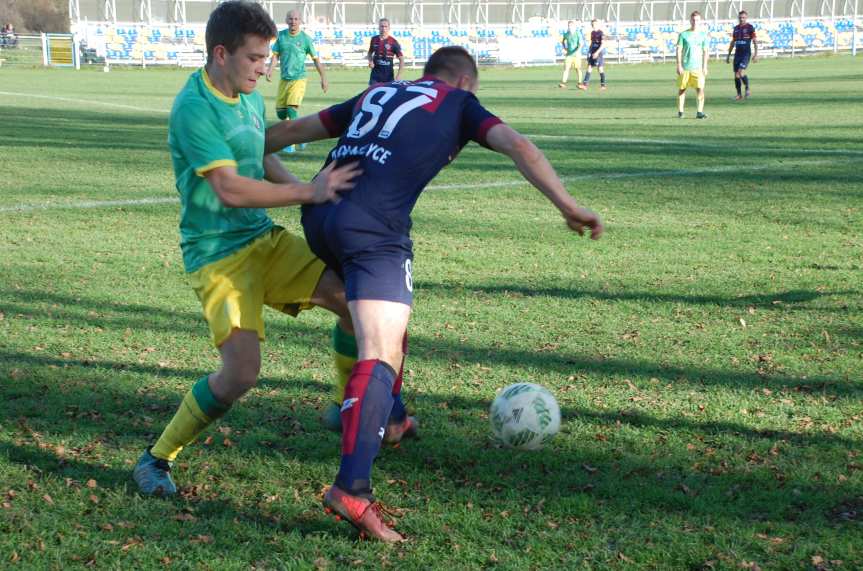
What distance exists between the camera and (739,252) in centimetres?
833

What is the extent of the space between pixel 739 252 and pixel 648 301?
73.8 inches

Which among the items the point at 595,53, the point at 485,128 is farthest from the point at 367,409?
the point at 595,53

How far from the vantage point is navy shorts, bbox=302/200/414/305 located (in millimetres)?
3541

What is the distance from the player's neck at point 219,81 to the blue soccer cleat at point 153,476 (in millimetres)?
1410

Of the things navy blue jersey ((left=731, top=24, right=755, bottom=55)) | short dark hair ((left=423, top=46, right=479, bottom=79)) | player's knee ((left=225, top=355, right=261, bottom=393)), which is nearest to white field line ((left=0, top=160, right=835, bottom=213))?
player's knee ((left=225, top=355, right=261, bottom=393))

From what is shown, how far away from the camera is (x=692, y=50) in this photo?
67.2ft

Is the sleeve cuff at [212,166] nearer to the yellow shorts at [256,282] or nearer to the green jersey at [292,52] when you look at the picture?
the yellow shorts at [256,282]

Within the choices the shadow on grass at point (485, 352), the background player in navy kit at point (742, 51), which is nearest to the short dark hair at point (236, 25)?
the shadow on grass at point (485, 352)

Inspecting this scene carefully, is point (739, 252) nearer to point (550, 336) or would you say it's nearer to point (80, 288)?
point (550, 336)

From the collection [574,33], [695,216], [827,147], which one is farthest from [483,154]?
[574,33]

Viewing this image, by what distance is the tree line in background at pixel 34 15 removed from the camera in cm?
7994

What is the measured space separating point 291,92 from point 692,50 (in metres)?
8.78

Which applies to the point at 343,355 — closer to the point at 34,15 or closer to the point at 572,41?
the point at 572,41

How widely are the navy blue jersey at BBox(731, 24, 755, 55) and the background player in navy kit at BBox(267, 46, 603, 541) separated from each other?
23608mm
